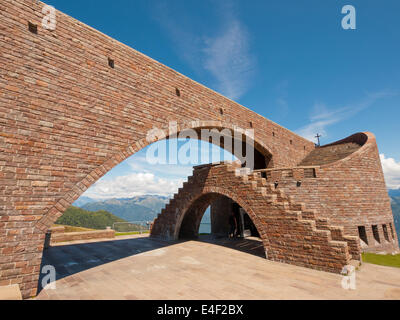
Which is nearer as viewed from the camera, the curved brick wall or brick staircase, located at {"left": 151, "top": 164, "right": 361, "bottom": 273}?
brick staircase, located at {"left": 151, "top": 164, "right": 361, "bottom": 273}

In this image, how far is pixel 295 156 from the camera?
1856 cm

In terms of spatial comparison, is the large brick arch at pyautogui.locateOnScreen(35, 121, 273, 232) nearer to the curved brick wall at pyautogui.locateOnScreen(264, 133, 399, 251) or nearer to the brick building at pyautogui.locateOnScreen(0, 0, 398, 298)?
the brick building at pyautogui.locateOnScreen(0, 0, 398, 298)

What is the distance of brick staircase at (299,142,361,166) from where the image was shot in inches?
643

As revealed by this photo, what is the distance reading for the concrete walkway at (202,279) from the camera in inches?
186

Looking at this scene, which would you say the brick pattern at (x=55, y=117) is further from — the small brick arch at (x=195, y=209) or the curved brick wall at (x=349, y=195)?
the curved brick wall at (x=349, y=195)

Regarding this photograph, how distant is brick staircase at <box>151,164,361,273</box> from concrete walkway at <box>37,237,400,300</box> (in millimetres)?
389

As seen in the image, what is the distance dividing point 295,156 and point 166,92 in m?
13.8

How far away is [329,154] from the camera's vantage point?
1811 cm

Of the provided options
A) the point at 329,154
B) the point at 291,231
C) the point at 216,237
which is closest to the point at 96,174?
the point at 291,231

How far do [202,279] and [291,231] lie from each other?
3465mm

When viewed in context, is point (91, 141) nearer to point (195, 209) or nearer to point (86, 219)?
point (195, 209)

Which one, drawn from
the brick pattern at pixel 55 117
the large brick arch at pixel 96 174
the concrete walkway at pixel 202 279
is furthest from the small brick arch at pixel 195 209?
the brick pattern at pixel 55 117

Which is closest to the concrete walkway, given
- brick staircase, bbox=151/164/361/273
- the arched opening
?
brick staircase, bbox=151/164/361/273
